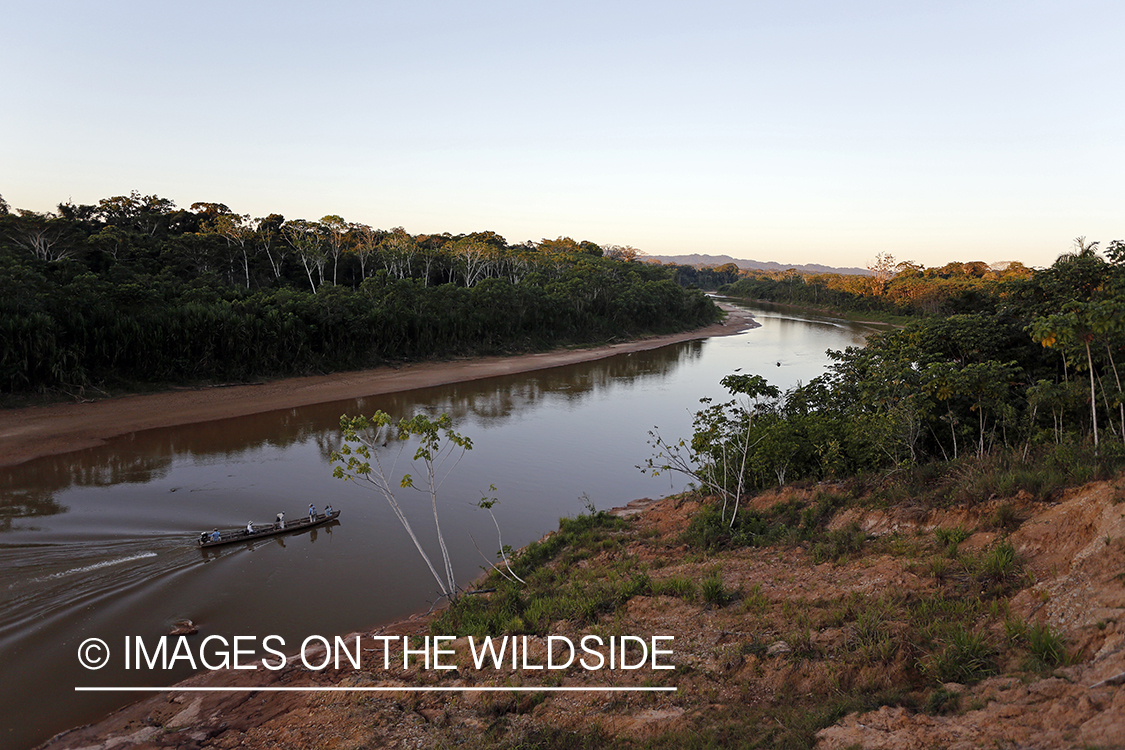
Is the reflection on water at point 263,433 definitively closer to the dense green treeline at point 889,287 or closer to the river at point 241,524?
the river at point 241,524

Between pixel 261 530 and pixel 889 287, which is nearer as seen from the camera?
pixel 261 530

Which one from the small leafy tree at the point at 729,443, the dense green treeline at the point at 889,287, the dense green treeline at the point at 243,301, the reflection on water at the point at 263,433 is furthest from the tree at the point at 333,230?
the dense green treeline at the point at 889,287

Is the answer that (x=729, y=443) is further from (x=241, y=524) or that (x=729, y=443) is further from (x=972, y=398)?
(x=241, y=524)

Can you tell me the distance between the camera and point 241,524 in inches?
553

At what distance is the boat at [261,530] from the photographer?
40.7ft

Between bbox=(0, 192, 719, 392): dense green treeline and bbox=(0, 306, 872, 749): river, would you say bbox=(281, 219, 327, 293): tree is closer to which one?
bbox=(0, 192, 719, 392): dense green treeline

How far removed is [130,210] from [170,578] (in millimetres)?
48517

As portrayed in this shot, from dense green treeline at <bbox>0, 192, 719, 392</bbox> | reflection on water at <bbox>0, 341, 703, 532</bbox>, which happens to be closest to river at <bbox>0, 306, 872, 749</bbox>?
reflection on water at <bbox>0, 341, 703, 532</bbox>

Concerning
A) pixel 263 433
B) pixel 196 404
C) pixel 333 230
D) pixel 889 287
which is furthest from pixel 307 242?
pixel 889 287

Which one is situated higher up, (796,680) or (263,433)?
(796,680)

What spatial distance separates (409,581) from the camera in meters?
11.7

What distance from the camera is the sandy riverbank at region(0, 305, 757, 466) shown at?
20527 millimetres

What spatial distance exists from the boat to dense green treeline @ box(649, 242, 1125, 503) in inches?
313

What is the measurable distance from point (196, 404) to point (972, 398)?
27554 mm
